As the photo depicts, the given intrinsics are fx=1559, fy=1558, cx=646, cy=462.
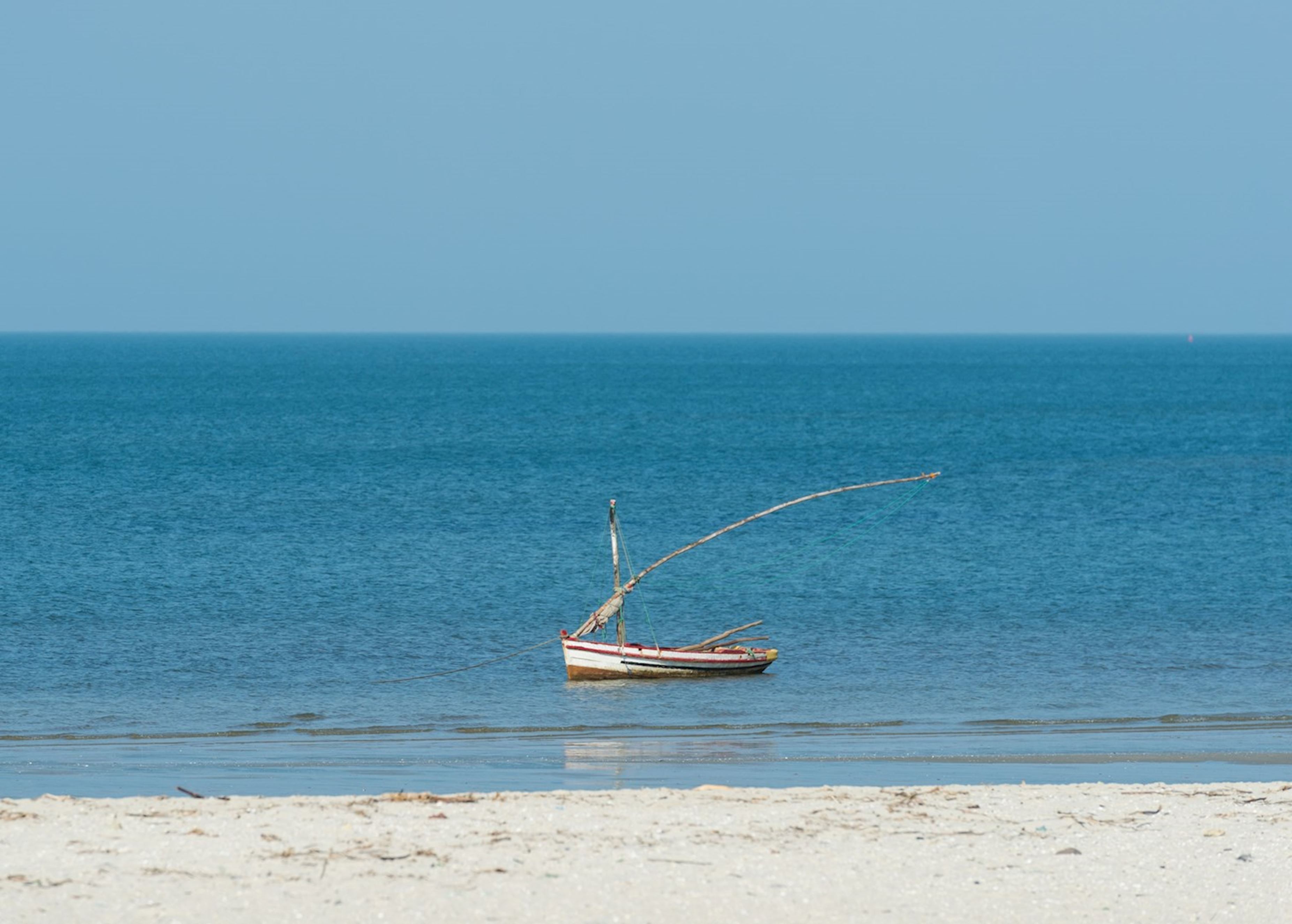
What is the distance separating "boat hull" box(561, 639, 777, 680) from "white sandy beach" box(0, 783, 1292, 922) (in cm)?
1250

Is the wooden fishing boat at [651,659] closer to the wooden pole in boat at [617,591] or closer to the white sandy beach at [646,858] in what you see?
the wooden pole in boat at [617,591]

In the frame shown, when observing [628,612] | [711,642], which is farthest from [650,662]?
[628,612]

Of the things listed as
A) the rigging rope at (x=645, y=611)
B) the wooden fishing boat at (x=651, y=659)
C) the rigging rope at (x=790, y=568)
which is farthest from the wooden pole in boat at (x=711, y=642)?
the rigging rope at (x=790, y=568)

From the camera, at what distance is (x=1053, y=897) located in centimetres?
1188

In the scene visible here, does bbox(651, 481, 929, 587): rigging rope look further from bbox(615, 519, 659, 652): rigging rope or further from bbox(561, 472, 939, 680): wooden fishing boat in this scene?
bbox(561, 472, 939, 680): wooden fishing boat

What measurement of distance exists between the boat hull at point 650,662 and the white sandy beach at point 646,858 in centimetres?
1250

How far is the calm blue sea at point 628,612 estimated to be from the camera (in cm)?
2120

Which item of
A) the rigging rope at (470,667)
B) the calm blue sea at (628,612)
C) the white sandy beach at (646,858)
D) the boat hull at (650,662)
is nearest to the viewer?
the white sandy beach at (646,858)

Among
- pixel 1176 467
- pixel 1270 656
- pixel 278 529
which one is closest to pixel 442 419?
pixel 1176 467

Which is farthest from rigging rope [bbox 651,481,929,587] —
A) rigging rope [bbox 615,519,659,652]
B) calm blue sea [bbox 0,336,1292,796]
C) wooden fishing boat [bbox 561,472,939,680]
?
wooden fishing boat [bbox 561,472,939,680]

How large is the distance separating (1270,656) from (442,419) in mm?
77424

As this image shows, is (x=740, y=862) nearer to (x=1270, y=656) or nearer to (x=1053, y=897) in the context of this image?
(x=1053, y=897)

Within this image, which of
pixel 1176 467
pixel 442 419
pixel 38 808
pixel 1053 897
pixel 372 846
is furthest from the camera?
pixel 442 419

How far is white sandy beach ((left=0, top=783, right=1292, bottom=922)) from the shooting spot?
1138 centimetres
